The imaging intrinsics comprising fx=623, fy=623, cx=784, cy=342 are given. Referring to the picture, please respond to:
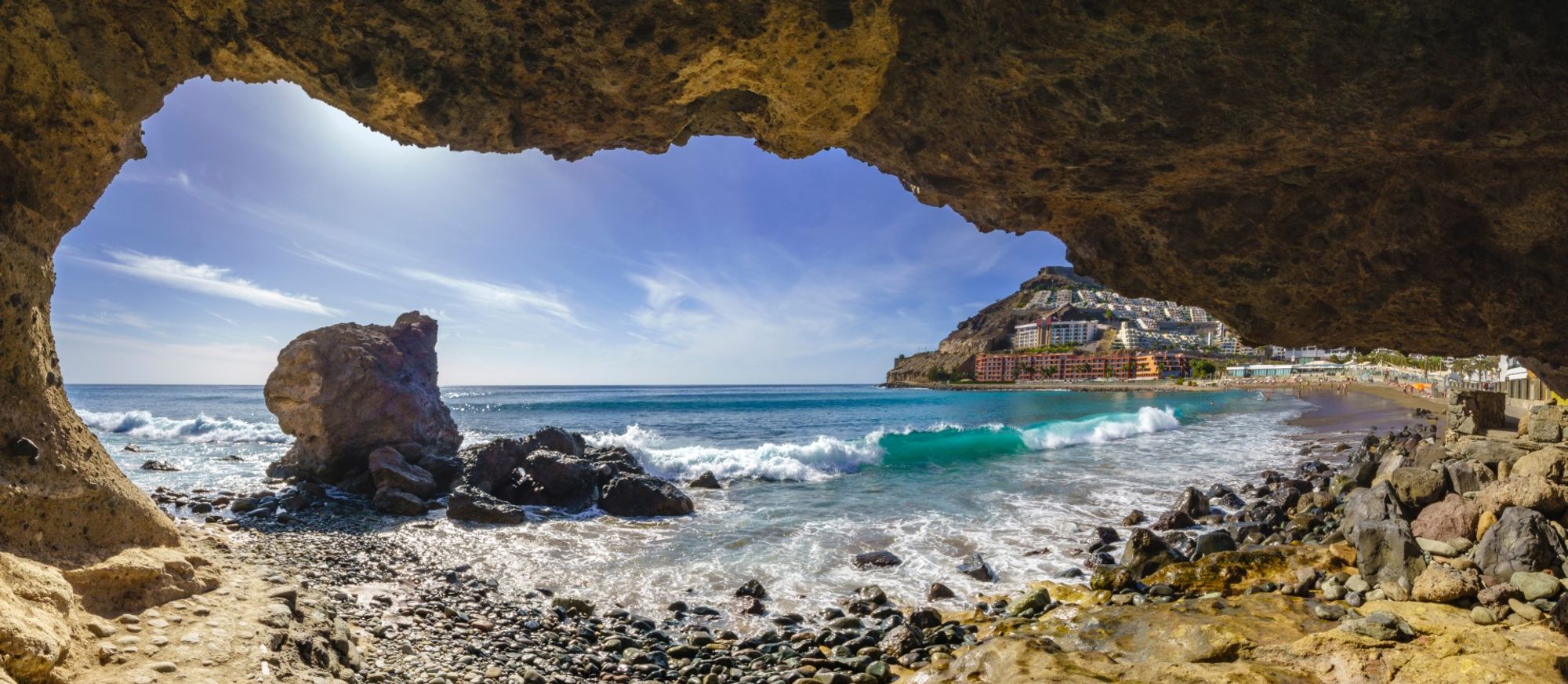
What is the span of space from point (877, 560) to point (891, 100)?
706 centimetres

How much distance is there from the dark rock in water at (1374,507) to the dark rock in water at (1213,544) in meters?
1.35

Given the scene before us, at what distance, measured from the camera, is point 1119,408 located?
178ft

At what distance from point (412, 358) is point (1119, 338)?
15597 cm

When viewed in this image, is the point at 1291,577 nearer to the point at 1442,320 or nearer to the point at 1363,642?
the point at 1363,642

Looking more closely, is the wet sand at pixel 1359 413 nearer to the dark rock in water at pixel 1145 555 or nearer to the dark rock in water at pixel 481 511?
the dark rock in water at pixel 1145 555

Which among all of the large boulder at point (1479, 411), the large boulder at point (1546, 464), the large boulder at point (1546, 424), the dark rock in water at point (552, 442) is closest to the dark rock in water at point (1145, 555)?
the large boulder at point (1546, 464)

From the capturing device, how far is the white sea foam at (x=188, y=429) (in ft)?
91.1

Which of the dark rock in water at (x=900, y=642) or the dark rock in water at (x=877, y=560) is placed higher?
the dark rock in water at (x=900, y=642)

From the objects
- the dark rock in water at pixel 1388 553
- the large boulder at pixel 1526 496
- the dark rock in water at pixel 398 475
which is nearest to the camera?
the dark rock in water at pixel 1388 553

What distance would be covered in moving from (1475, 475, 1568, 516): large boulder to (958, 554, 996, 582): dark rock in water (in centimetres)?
563

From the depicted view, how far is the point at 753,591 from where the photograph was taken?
327 inches

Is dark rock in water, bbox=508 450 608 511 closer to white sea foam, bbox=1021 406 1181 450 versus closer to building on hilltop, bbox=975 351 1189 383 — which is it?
white sea foam, bbox=1021 406 1181 450

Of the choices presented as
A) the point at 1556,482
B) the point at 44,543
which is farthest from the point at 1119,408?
the point at 44,543

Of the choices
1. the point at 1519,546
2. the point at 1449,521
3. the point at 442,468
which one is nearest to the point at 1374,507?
the point at 1449,521
